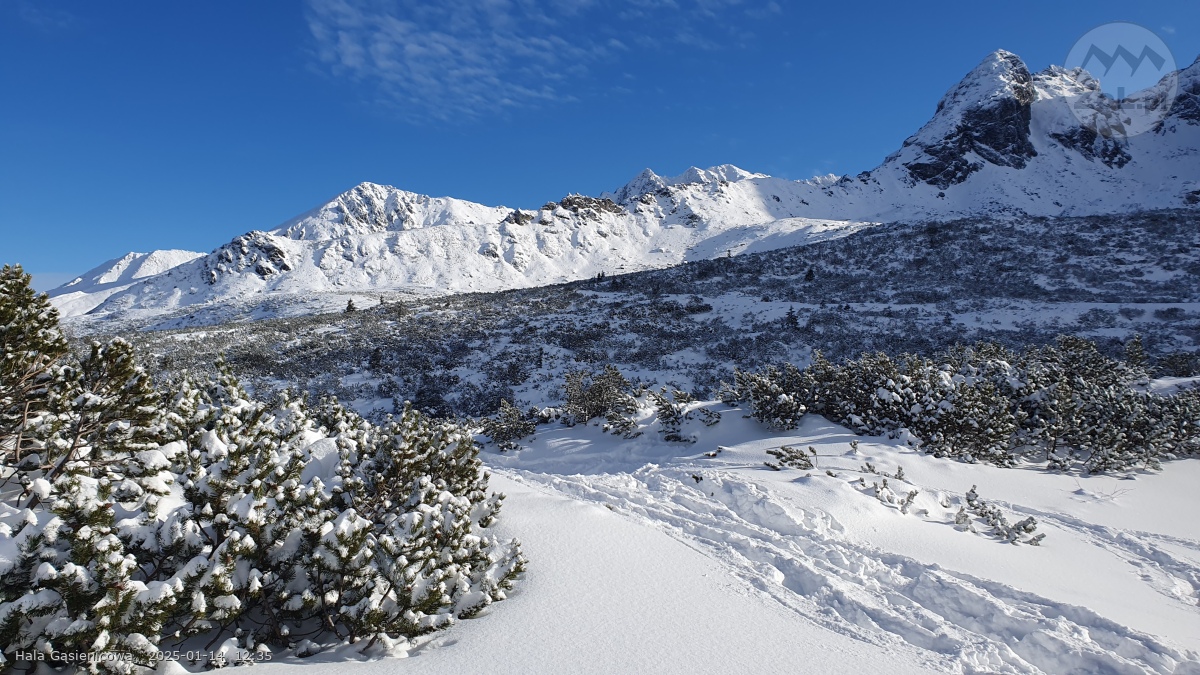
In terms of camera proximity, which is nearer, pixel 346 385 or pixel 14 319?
pixel 14 319

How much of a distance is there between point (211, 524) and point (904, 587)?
21.4 ft

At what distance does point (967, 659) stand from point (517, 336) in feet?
83.0

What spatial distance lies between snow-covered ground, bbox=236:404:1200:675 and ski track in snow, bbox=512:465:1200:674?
0.02 metres

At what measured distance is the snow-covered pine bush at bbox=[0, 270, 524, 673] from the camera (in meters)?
3.24

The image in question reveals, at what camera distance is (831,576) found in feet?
19.0

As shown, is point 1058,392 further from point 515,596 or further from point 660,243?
point 660,243

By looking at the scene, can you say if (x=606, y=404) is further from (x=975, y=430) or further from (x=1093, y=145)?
(x=1093, y=145)

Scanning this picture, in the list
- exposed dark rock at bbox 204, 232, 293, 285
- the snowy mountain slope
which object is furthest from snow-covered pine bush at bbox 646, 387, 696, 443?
the snowy mountain slope

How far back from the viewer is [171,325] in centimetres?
5094

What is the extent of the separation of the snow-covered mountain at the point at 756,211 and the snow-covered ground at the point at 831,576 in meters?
51.8

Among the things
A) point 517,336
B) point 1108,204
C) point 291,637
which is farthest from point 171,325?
point 1108,204

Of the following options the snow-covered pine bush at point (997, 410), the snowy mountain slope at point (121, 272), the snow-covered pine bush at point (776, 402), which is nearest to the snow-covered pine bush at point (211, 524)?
the snow-covered pine bush at point (776, 402)

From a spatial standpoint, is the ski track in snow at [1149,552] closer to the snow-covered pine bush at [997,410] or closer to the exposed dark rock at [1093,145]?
the snow-covered pine bush at [997,410]

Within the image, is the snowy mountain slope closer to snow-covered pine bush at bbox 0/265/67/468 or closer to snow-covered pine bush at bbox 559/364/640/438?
snow-covered pine bush at bbox 559/364/640/438
